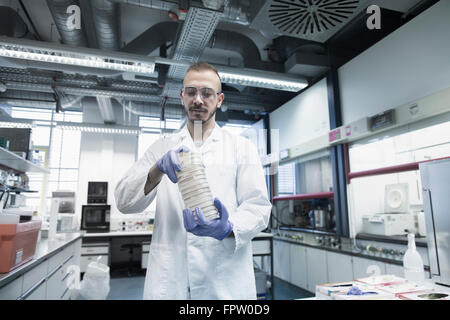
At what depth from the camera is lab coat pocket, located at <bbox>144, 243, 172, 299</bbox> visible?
2.39 feet

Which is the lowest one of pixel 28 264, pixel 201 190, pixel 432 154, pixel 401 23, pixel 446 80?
pixel 28 264

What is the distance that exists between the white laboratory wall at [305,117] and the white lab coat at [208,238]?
2.51 meters

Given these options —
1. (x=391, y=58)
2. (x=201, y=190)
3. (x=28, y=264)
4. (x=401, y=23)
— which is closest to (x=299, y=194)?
(x=391, y=58)

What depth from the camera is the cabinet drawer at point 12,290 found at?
1.23 metres

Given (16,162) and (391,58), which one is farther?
(16,162)

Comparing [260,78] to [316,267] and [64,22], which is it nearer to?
[64,22]

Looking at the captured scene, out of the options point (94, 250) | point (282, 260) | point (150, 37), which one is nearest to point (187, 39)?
point (150, 37)

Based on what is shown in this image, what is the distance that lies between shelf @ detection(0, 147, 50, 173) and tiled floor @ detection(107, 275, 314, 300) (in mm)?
1700

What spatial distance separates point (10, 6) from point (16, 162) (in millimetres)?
1502

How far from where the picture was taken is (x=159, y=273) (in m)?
0.74

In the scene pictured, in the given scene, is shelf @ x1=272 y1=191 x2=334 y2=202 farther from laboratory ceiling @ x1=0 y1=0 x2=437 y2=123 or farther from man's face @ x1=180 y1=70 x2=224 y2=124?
man's face @ x1=180 y1=70 x2=224 y2=124

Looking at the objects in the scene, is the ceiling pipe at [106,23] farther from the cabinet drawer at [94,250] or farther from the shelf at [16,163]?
the cabinet drawer at [94,250]

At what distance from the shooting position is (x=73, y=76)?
12.5 feet
